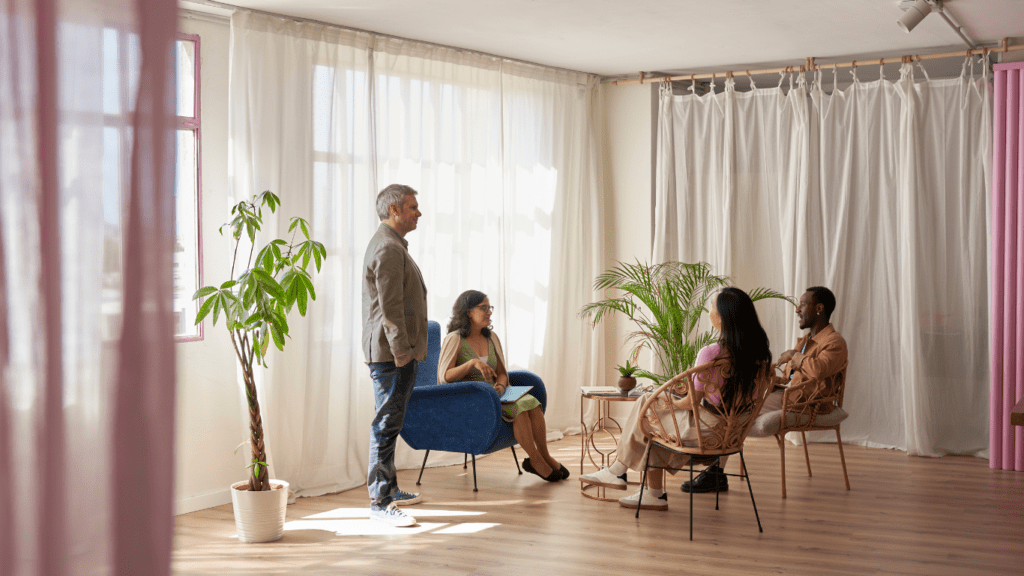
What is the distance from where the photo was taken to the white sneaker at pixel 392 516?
4.30 meters

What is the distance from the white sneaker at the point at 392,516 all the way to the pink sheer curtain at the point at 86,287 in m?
3.27

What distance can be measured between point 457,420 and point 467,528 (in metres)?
0.70

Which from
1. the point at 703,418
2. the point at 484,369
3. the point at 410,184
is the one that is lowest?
the point at 703,418

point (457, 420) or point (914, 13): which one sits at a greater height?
point (914, 13)

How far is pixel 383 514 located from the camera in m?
4.41

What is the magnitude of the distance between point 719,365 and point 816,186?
301 cm

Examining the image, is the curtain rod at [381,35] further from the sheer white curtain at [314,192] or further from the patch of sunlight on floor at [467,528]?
the patch of sunlight on floor at [467,528]

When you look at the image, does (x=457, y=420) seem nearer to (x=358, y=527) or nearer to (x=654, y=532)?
(x=358, y=527)

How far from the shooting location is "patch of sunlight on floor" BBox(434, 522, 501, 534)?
166 inches

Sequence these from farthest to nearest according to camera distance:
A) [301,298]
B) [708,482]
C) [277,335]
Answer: [708,482], [301,298], [277,335]

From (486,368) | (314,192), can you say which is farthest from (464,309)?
(314,192)

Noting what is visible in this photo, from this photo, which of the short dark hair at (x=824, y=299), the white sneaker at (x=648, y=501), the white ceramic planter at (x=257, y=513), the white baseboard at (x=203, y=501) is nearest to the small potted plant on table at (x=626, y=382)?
the white sneaker at (x=648, y=501)

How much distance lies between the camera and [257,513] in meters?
4.05

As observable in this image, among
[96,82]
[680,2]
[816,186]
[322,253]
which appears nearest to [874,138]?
[816,186]
